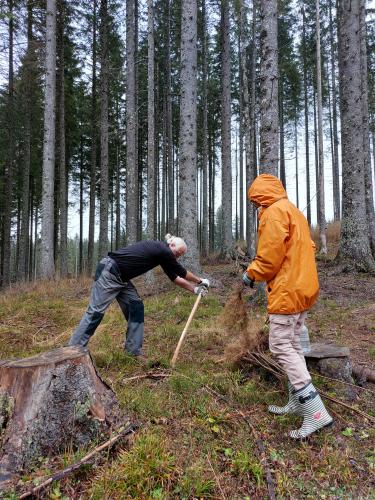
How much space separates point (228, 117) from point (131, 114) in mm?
5237

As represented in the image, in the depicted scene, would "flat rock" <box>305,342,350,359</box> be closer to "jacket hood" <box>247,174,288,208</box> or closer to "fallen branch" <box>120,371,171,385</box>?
"fallen branch" <box>120,371,171,385</box>

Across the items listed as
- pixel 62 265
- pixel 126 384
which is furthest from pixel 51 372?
pixel 62 265

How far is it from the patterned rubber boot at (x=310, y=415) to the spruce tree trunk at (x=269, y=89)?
4651 millimetres

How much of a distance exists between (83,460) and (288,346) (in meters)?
1.87

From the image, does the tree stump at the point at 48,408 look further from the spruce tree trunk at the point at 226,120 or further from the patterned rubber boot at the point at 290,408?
the spruce tree trunk at the point at 226,120

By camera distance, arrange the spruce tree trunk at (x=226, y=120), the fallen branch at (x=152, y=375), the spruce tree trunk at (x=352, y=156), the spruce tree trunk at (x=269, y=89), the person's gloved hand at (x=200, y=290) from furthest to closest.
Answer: the spruce tree trunk at (x=226, y=120) → the spruce tree trunk at (x=352, y=156) → the spruce tree trunk at (x=269, y=89) → the person's gloved hand at (x=200, y=290) → the fallen branch at (x=152, y=375)

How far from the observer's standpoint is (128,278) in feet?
16.0

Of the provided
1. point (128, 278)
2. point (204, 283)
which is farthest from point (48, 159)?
point (204, 283)

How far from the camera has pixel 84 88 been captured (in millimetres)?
19297

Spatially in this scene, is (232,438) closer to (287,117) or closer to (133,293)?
(133,293)

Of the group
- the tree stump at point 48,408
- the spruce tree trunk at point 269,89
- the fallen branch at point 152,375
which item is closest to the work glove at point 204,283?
the fallen branch at point 152,375

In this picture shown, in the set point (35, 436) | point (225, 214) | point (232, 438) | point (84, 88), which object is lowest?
point (232, 438)

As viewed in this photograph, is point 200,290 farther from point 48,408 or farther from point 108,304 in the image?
point 48,408

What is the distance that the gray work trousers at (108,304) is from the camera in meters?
4.63
